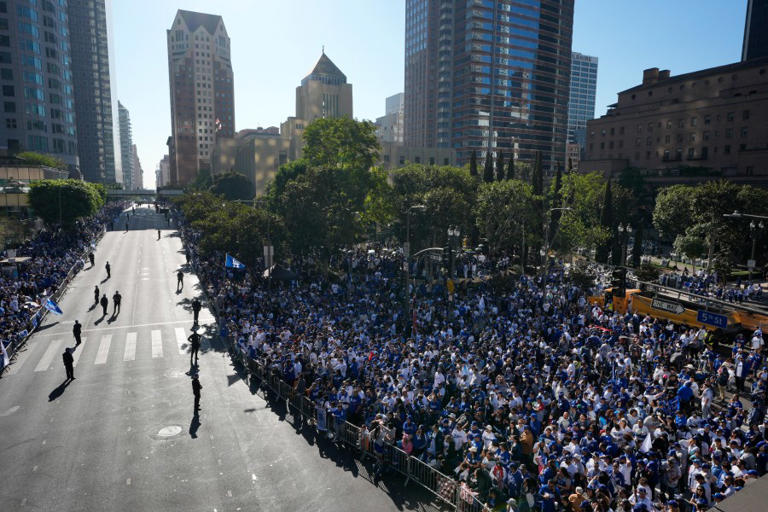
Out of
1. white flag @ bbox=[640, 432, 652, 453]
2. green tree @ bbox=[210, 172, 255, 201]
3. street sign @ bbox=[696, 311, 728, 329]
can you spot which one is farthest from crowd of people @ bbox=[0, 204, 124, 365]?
green tree @ bbox=[210, 172, 255, 201]

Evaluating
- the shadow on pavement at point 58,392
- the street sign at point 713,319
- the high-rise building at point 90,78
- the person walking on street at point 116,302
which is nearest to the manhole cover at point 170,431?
the shadow on pavement at point 58,392

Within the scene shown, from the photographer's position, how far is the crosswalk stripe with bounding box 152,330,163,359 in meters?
24.0

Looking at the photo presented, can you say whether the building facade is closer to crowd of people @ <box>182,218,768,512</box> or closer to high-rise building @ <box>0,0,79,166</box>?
crowd of people @ <box>182,218,768,512</box>

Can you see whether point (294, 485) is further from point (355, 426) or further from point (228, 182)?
point (228, 182)

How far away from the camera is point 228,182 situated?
107 meters

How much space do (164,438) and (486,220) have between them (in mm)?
35674

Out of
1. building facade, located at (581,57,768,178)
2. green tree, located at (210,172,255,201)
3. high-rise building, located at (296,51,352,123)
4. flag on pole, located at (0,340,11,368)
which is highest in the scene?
high-rise building, located at (296,51,352,123)

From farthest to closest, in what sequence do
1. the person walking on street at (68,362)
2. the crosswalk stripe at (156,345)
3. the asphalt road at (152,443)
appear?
1. the crosswalk stripe at (156,345)
2. the person walking on street at (68,362)
3. the asphalt road at (152,443)

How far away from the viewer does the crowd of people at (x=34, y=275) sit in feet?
84.2

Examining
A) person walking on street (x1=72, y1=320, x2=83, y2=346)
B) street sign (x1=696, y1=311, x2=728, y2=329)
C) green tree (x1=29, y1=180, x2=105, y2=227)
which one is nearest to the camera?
street sign (x1=696, y1=311, x2=728, y2=329)

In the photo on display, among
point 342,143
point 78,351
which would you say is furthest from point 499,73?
point 78,351

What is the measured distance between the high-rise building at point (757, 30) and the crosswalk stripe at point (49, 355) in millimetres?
135823

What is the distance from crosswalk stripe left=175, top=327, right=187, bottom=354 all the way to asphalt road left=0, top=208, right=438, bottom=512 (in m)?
0.15

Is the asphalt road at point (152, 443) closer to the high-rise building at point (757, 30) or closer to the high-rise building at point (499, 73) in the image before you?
the high-rise building at point (499, 73)
